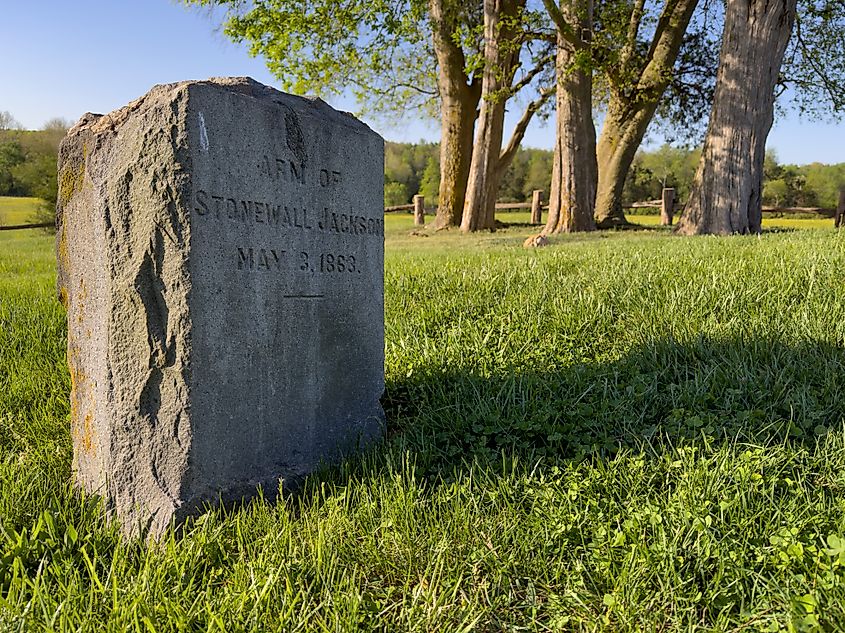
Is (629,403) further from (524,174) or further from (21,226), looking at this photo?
(524,174)

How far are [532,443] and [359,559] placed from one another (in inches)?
46.0

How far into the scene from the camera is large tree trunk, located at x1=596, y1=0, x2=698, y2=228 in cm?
1678

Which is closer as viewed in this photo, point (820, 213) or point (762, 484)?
point (762, 484)

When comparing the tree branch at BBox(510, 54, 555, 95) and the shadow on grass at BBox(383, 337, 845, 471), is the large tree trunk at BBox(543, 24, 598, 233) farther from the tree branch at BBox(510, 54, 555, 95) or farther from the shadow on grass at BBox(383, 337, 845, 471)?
the shadow on grass at BBox(383, 337, 845, 471)

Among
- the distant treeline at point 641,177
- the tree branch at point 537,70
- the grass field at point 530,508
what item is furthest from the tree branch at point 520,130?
the distant treeline at point 641,177

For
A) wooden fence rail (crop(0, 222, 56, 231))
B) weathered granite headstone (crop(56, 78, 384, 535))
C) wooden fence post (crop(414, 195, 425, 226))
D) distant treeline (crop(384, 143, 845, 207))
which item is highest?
distant treeline (crop(384, 143, 845, 207))

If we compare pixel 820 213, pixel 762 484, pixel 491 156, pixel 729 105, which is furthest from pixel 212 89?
pixel 820 213

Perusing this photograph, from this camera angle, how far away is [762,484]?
2.52m

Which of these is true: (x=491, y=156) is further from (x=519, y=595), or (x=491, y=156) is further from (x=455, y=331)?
(x=519, y=595)

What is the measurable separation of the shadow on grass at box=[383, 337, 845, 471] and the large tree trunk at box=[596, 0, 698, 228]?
1447 cm

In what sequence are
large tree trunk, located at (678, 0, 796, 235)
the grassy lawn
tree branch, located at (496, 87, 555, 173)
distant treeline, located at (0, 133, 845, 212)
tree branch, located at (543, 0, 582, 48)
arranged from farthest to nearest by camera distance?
distant treeline, located at (0, 133, 845, 212) → the grassy lawn → tree branch, located at (496, 87, 555, 173) → tree branch, located at (543, 0, 582, 48) → large tree trunk, located at (678, 0, 796, 235)

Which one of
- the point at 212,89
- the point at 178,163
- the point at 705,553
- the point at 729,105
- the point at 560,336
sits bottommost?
the point at 705,553

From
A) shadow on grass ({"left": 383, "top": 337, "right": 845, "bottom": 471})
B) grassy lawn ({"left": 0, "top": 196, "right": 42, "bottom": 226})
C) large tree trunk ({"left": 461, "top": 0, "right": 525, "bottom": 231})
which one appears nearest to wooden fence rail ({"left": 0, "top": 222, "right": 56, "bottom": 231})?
grassy lawn ({"left": 0, "top": 196, "right": 42, "bottom": 226})

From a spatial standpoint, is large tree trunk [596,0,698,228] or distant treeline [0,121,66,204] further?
distant treeline [0,121,66,204]
